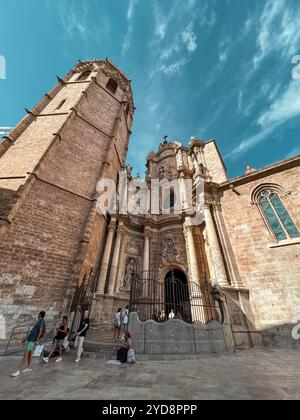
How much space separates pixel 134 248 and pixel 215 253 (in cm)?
620

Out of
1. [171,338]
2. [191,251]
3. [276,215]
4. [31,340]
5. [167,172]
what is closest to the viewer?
[31,340]

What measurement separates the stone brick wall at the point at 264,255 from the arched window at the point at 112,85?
17.7 meters

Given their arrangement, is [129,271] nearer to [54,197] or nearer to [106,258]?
[106,258]

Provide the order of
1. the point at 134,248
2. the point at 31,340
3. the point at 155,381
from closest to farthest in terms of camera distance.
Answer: the point at 155,381 < the point at 31,340 < the point at 134,248

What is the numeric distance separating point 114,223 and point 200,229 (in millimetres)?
6245

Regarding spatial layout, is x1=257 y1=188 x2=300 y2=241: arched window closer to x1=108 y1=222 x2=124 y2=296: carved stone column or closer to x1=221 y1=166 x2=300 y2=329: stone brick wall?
x1=221 y1=166 x2=300 y2=329: stone brick wall

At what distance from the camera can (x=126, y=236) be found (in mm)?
13641

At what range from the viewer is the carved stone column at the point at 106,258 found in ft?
35.0

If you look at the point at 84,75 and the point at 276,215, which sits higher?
the point at 84,75

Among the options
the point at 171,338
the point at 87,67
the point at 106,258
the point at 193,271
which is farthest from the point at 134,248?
the point at 87,67

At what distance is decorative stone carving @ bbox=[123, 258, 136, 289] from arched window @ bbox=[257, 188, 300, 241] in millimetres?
8894

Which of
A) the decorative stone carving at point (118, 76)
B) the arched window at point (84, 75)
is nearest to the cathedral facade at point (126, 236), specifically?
the arched window at point (84, 75)

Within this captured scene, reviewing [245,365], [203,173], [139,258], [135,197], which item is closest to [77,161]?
[135,197]

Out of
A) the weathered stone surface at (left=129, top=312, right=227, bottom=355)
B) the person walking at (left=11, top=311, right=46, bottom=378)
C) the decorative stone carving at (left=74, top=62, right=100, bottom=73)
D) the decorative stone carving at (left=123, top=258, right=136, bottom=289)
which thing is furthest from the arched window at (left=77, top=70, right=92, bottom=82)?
the weathered stone surface at (left=129, top=312, right=227, bottom=355)
